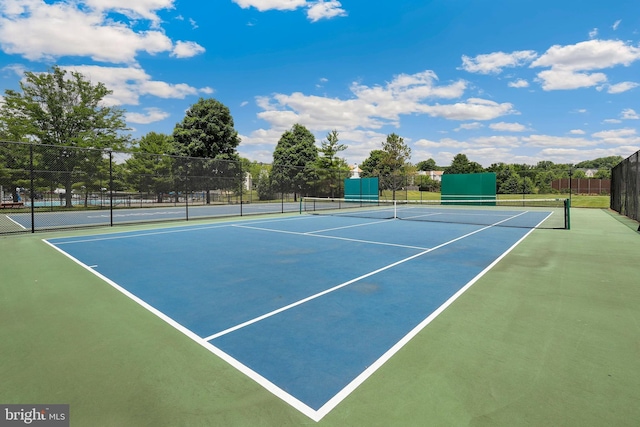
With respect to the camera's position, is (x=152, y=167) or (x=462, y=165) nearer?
(x=152, y=167)

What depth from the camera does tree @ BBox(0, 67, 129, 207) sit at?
26031mm

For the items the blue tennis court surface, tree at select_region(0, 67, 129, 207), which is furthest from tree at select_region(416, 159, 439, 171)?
the blue tennis court surface

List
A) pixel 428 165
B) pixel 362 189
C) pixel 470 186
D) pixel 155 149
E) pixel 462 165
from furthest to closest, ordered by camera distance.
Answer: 1. pixel 428 165
2. pixel 462 165
3. pixel 155 149
4. pixel 362 189
5. pixel 470 186

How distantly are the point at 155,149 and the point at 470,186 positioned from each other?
3671 cm

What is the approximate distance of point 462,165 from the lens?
7850cm

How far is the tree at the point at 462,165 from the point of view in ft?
242

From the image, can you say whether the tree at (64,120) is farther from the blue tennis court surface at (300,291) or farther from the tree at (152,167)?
the blue tennis court surface at (300,291)

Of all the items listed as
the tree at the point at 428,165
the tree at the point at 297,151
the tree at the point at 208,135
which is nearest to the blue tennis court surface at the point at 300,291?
the tree at the point at 208,135

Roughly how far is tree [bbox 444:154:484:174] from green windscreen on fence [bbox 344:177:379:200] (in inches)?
1892

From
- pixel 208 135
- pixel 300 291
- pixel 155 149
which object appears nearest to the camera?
pixel 300 291

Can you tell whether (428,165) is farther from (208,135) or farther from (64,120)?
(64,120)

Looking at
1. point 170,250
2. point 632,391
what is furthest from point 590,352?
point 170,250

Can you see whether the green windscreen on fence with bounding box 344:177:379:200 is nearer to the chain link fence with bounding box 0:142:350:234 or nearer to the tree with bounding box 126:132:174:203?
the chain link fence with bounding box 0:142:350:234

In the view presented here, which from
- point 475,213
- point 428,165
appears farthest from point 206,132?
point 428,165
